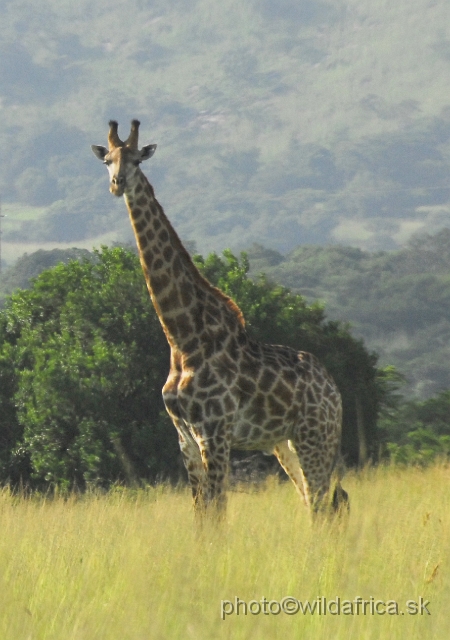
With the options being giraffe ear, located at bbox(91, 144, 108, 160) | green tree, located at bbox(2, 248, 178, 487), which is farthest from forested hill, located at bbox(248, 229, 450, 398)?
giraffe ear, located at bbox(91, 144, 108, 160)

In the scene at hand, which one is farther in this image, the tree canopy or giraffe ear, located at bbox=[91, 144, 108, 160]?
the tree canopy

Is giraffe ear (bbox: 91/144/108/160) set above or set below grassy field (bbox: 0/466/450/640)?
above

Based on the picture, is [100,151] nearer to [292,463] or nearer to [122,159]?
[122,159]

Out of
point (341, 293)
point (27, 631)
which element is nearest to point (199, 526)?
point (27, 631)

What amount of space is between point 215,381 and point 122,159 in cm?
197

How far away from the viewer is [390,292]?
159 m

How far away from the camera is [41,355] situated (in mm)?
23188

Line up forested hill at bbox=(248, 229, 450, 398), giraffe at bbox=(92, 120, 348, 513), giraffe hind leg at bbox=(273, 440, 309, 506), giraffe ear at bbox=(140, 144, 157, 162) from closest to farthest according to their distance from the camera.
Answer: giraffe at bbox=(92, 120, 348, 513) → giraffe ear at bbox=(140, 144, 157, 162) → giraffe hind leg at bbox=(273, 440, 309, 506) → forested hill at bbox=(248, 229, 450, 398)

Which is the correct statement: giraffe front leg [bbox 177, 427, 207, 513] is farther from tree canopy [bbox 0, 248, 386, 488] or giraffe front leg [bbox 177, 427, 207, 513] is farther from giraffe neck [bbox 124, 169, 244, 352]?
tree canopy [bbox 0, 248, 386, 488]

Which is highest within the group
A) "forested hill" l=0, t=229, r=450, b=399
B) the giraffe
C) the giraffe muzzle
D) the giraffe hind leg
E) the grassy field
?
"forested hill" l=0, t=229, r=450, b=399

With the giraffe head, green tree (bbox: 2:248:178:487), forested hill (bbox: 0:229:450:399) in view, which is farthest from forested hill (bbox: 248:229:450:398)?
the giraffe head

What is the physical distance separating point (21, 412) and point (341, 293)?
14358 cm

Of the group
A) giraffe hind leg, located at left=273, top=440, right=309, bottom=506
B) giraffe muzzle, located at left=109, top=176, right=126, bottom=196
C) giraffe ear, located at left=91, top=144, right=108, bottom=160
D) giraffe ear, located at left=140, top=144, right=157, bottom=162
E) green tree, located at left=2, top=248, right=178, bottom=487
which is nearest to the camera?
giraffe muzzle, located at left=109, top=176, right=126, bottom=196

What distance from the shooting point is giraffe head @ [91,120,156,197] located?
10.3 meters
